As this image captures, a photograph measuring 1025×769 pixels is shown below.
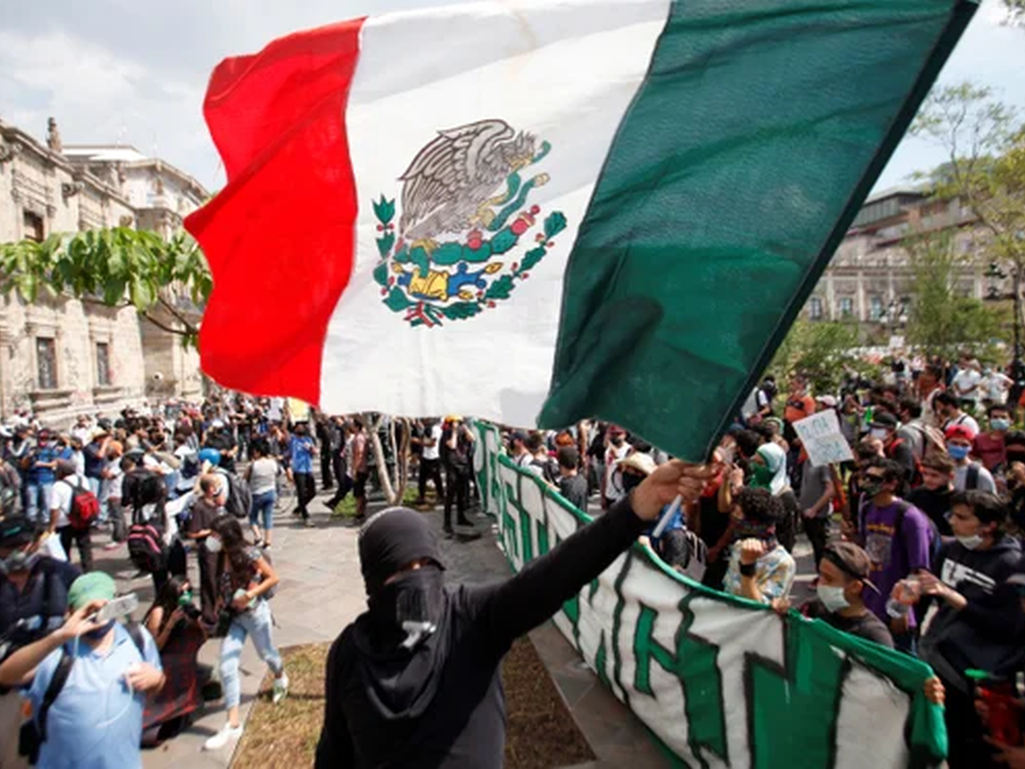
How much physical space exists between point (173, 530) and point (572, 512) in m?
4.25

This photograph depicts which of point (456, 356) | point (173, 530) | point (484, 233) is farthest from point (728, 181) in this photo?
point (173, 530)

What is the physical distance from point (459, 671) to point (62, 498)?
24.6 ft

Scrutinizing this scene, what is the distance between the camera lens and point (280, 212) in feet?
8.90

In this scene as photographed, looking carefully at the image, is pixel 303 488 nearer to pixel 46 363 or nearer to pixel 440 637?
pixel 440 637

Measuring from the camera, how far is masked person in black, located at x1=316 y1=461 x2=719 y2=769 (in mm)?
1665

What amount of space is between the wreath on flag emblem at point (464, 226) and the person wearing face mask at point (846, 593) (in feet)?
6.65

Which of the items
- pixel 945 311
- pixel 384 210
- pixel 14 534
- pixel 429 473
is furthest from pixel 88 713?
pixel 945 311

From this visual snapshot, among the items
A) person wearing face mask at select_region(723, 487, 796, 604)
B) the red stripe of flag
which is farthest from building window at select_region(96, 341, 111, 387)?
person wearing face mask at select_region(723, 487, 796, 604)

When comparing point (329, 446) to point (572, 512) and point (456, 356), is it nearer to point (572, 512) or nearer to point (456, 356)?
point (572, 512)

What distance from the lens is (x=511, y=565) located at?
8438 millimetres

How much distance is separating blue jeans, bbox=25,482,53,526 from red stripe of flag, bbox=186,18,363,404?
6.07 m

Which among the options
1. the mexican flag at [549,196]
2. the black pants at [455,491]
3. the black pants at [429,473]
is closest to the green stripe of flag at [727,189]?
the mexican flag at [549,196]

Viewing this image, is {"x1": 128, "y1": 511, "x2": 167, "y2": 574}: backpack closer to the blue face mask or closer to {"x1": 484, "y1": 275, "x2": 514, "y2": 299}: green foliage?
{"x1": 484, "y1": 275, "x2": 514, "y2": 299}: green foliage

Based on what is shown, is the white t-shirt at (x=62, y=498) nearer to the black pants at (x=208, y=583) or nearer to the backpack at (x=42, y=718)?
the black pants at (x=208, y=583)
